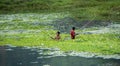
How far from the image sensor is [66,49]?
36.5 meters

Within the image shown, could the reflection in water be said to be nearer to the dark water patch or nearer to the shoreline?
the shoreline

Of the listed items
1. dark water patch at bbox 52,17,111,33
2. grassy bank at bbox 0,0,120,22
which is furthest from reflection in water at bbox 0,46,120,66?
grassy bank at bbox 0,0,120,22

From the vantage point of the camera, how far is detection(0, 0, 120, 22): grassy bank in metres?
87.4

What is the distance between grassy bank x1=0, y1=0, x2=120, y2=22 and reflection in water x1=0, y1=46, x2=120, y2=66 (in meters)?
46.4

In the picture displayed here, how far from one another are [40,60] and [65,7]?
7162 centimetres

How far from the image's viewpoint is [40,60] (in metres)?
32.6

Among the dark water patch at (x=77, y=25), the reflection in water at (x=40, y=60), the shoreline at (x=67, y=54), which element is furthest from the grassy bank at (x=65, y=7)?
the reflection in water at (x=40, y=60)

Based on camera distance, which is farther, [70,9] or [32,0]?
[32,0]

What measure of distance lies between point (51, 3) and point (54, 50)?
7412 cm

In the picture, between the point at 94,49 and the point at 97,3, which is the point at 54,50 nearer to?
the point at 94,49

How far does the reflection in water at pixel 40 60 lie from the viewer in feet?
99.5

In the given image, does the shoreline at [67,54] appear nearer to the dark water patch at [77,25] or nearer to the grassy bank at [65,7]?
the dark water patch at [77,25]

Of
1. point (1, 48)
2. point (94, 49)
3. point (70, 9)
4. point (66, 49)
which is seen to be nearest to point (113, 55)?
point (94, 49)

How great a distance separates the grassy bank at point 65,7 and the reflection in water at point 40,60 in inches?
1826
